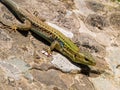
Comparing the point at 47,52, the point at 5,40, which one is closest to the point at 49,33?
the point at 47,52

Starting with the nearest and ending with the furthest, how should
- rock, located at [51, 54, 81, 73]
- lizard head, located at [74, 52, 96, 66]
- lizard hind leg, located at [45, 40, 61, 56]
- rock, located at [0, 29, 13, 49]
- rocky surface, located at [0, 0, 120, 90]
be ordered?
rocky surface, located at [0, 0, 120, 90] → rock, located at [0, 29, 13, 49] → rock, located at [51, 54, 81, 73] → lizard head, located at [74, 52, 96, 66] → lizard hind leg, located at [45, 40, 61, 56]

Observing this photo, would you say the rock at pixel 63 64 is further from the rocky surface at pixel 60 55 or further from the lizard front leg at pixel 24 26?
the lizard front leg at pixel 24 26

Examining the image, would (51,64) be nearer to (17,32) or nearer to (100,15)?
(17,32)

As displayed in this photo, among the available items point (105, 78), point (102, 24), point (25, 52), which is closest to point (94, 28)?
point (102, 24)

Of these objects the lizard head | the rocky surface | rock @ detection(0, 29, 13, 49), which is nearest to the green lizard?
the lizard head

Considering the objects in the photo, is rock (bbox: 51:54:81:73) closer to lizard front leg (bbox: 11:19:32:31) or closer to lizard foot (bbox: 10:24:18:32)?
lizard front leg (bbox: 11:19:32:31)

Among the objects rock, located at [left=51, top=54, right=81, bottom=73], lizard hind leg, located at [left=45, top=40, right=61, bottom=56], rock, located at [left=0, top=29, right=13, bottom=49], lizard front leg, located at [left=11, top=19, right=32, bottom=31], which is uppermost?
lizard front leg, located at [left=11, top=19, right=32, bottom=31]

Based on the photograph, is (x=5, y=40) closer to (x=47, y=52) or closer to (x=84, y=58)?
(x=47, y=52)

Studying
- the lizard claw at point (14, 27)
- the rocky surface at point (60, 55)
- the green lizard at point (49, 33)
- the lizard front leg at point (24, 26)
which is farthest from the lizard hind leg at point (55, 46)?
the lizard claw at point (14, 27)
